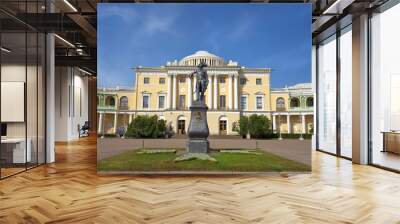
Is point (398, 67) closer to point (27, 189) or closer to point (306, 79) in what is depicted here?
point (306, 79)

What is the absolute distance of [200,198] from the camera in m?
4.76

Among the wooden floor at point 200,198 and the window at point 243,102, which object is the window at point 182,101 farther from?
the wooden floor at point 200,198

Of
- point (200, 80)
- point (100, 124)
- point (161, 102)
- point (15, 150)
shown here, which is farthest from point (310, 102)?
point (15, 150)

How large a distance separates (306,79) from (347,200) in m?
2.63

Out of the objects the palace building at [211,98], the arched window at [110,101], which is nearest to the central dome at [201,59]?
the palace building at [211,98]

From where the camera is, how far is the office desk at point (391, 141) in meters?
6.89

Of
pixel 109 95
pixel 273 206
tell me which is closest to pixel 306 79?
pixel 273 206

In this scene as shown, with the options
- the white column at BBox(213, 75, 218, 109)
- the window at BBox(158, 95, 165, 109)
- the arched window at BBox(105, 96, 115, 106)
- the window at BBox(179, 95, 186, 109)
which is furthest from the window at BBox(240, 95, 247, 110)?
the arched window at BBox(105, 96, 115, 106)

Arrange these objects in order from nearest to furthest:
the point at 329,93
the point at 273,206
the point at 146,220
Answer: the point at 146,220
the point at 273,206
the point at 329,93

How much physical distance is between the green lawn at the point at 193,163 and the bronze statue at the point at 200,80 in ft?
3.56

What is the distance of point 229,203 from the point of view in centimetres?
450

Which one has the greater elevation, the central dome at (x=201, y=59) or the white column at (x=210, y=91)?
the central dome at (x=201, y=59)

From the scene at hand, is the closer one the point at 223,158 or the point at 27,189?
the point at 27,189

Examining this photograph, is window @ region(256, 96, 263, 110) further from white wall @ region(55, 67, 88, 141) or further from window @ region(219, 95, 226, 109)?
white wall @ region(55, 67, 88, 141)
